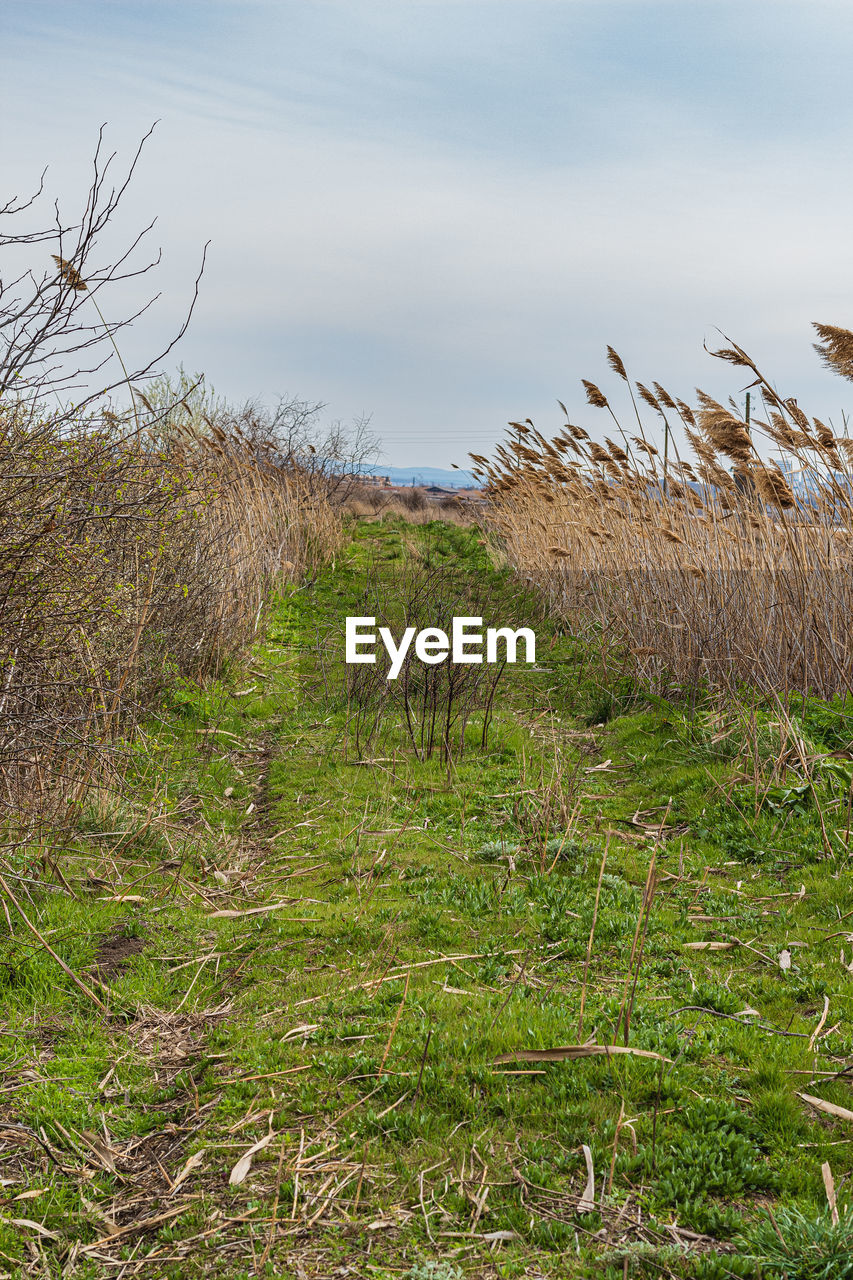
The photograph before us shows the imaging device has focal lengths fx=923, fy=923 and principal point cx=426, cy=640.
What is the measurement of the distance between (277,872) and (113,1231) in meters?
2.80

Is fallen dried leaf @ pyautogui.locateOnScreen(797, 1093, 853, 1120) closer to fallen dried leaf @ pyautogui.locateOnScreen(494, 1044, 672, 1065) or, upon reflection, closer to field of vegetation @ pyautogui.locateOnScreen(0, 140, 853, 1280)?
field of vegetation @ pyautogui.locateOnScreen(0, 140, 853, 1280)

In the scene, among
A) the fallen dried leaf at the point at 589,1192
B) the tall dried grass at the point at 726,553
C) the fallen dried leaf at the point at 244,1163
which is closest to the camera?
the fallen dried leaf at the point at 589,1192

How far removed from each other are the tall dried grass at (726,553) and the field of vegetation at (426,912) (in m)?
0.04

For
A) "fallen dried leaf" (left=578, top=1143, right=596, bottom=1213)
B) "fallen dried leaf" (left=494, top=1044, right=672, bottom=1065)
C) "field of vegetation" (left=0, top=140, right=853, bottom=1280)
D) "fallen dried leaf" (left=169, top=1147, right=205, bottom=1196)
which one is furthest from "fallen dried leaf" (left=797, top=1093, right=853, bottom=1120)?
"fallen dried leaf" (left=169, top=1147, right=205, bottom=1196)

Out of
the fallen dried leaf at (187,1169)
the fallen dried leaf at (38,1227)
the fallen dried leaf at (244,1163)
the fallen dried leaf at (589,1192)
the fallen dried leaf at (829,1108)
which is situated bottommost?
the fallen dried leaf at (38,1227)

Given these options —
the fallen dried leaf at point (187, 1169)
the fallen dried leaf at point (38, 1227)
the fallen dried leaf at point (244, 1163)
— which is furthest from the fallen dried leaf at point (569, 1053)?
the fallen dried leaf at point (38, 1227)

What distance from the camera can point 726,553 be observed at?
8.12 m

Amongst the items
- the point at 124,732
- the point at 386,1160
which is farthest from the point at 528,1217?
the point at 124,732

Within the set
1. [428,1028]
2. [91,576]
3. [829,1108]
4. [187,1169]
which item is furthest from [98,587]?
[829,1108]

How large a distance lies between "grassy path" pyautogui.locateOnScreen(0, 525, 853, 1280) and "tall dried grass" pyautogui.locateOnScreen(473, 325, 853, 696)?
103cm

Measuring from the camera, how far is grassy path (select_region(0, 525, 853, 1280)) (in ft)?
8.89

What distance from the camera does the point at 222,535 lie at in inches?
375

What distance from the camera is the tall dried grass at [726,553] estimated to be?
6898 mm

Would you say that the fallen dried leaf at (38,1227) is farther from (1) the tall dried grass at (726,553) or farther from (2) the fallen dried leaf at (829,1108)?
(1) the tall dried grass at (726,553)
